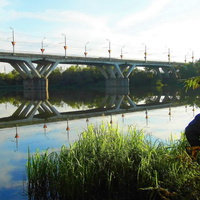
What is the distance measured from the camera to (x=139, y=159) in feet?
20.9

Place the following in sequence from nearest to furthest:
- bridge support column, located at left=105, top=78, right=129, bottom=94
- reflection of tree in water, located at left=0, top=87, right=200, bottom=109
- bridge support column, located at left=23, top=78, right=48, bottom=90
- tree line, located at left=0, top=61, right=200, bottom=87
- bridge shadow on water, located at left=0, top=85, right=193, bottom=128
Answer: bridge shadow on water, located at left=0, top=85, right=193, bottom=128 → reflection of tree in water, located at left=0, top=87, right=200, bottom=109 → bridge support column, located at left=23, top=78, right=48, bottom=90 → bridge support column, located at left=105, top=78, right=129, bottom=94 → tree line, located at left=0, top=61, right=200, bottom=87

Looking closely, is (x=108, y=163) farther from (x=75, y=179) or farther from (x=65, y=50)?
(x=65, y=50)

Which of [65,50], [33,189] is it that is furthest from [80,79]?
[33,189]

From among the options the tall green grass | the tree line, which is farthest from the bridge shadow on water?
the tree line

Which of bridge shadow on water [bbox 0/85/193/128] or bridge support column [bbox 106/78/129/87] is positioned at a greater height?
bridge support column [bbox 106/78/129/87]

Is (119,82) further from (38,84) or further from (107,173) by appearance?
(107,173)

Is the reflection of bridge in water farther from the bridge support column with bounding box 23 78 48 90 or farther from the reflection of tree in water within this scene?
the bridge support column with bounding box 23 78 48 90

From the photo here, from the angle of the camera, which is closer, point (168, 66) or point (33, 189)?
point (33, 189)

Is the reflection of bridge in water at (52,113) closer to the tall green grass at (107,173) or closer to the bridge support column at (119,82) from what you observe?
the tall green grass at (107,173)

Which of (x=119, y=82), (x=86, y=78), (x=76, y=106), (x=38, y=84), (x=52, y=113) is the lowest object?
(x=52, y=113)

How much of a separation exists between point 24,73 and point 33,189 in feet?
201

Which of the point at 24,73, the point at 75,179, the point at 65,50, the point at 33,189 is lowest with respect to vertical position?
the point at 33,189

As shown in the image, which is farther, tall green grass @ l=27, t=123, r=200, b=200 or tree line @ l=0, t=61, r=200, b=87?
tree line @ l=0, t=61, r=200, b=87

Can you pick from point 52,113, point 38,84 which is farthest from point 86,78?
point 52,113
